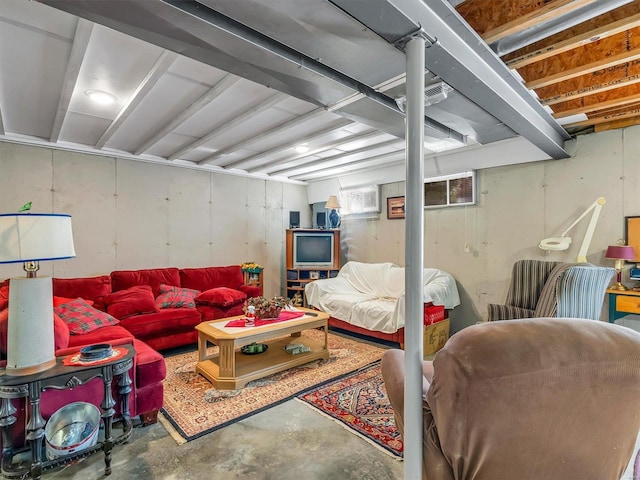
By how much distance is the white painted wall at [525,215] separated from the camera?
333 centimetres

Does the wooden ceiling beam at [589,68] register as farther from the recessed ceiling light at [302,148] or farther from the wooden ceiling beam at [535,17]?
the recessed ceiling light at [302,148]

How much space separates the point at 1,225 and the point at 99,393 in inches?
45.4

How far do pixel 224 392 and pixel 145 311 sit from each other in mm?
1555

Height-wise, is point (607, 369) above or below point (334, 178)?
below

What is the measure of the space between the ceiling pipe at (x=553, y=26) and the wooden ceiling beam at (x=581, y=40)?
0.68ft

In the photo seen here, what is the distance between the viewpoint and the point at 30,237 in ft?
5.34

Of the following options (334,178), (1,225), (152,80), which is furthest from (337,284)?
(1,225)

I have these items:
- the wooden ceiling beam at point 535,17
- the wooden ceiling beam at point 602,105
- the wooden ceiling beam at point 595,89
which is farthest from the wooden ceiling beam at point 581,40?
the wooden ceiling beam at point 602,105

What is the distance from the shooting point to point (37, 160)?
3.90 metres

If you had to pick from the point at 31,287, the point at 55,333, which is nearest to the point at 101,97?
the point at 31,287

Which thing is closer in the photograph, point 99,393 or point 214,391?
point 99,393

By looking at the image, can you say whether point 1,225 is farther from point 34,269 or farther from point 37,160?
point 37,160

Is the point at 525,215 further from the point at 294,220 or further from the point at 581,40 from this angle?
the point at 294,220

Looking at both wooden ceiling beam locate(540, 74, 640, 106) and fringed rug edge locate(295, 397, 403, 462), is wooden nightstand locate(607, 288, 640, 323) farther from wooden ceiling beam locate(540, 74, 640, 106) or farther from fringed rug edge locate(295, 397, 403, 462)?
fringed rug edge locate(295, 397, 403, 462)
